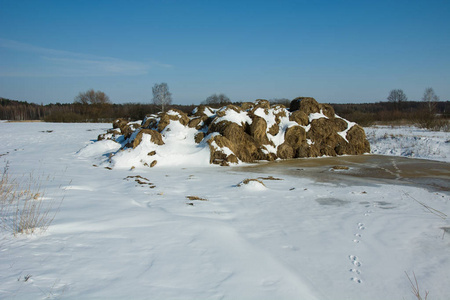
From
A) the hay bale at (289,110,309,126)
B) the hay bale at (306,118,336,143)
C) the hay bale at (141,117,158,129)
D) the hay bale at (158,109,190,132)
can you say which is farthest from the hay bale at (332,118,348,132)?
the hay bale at (141,117,158,129)

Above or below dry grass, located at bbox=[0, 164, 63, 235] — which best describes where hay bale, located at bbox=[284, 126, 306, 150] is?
above

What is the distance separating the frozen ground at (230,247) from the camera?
2.71 meters

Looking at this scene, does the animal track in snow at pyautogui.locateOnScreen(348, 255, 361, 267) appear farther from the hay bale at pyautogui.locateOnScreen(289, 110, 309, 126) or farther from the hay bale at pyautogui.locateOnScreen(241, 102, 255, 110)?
the hay bale at pyautogui.locateOnScreen(241, 102, 255, 110)

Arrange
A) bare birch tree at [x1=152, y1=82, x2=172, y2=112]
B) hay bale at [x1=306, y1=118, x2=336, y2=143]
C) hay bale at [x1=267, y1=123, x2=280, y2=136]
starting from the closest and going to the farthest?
hay bale at [x1=267, y1=123, x2=280, y2=136], hay bale at [x1=306, y1=118, x2=336, y2=143], bare birch tree at [x1=152, y1=82, x2=172, y2=112]

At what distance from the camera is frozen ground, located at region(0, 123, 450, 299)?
8.90 ft

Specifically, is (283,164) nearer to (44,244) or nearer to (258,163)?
(258,163)

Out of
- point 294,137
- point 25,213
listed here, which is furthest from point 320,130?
point 25,213

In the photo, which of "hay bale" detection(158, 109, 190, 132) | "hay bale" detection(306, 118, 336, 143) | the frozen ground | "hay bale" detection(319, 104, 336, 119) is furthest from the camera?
"hay bale" detection(319, 104, 336, 119)

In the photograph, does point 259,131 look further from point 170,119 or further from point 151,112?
point 151,112

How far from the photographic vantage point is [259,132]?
47.3 feet

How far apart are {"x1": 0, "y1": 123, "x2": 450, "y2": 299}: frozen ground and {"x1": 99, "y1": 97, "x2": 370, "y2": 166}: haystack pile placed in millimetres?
5977

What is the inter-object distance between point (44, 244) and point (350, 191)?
7.00 metres

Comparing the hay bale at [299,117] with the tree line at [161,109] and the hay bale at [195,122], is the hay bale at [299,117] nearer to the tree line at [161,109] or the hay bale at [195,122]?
the hay bale at [195,122]

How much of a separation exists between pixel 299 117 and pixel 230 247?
13.1 metres
